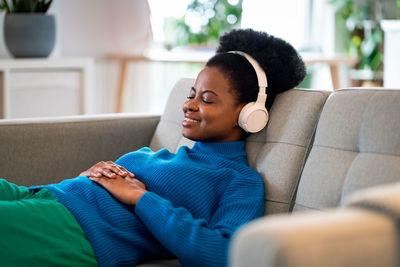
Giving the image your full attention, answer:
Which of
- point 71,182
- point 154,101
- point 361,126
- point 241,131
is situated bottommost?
point 154,101

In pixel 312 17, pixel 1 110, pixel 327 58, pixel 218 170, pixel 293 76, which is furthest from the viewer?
pixel 312 17

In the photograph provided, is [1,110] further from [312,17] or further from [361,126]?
[312,17]

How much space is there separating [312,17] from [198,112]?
453 centimetres

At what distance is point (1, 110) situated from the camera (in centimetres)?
289

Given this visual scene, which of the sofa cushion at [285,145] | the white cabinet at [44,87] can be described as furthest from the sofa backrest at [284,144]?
the white cabinet at [44,87]

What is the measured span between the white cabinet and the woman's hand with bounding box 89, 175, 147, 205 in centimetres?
156

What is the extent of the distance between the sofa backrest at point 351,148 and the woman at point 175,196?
0.48ft

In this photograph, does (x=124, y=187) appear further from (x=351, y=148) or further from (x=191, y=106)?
(x=351, y=148)

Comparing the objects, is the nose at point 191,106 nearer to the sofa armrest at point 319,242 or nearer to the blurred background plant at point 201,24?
the sofa armrest at point 319,242

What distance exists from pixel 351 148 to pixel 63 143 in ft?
3.35

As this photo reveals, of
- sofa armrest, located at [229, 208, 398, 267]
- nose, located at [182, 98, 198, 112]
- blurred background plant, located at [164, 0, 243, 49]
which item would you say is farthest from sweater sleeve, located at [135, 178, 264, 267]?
blurred background plant, located at [164, 0, 243, 49]

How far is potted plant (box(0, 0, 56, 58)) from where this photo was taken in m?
2.97

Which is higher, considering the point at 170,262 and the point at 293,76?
the point at 293,76

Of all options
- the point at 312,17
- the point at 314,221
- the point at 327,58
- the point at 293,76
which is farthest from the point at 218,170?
the point at 312,17
